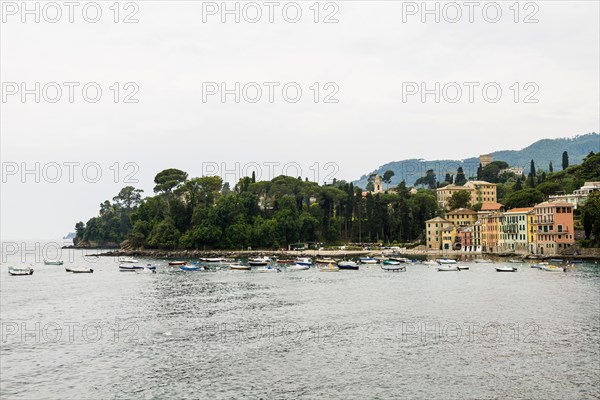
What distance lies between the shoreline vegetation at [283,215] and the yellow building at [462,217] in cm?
967

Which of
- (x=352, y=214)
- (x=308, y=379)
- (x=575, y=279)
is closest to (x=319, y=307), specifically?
(x=308, y=379)

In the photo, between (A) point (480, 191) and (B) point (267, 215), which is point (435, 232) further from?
(B) point (267, 215)

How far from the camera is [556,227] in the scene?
11538 cm

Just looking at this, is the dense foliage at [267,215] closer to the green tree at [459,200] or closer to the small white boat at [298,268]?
the green tree at [459,200]

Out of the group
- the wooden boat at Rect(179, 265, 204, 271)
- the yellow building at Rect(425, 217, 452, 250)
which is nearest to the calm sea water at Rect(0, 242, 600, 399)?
the wooden boat at Rect(179, 265, 204, 271)

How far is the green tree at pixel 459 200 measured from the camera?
168500mm

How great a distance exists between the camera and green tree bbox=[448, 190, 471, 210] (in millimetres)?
168500

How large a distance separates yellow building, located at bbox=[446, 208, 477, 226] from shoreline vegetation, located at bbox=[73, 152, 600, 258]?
967 cm

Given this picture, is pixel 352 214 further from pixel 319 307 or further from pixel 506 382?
pixel 506 382

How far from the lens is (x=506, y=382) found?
2928cm

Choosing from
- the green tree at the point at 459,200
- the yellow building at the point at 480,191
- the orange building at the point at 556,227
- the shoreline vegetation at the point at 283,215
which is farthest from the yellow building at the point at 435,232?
the yellow building at the point at 480,191

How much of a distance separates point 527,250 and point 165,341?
348 ft

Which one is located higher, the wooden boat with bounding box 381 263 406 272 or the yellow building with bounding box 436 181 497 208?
the yellow building with bounding box 436 181 497 208

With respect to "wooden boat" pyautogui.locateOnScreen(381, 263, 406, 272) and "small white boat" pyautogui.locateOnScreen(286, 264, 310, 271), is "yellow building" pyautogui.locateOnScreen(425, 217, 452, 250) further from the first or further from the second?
"small white boat" pyautogui.locateOnScreen(286, 264, 310, 271)
